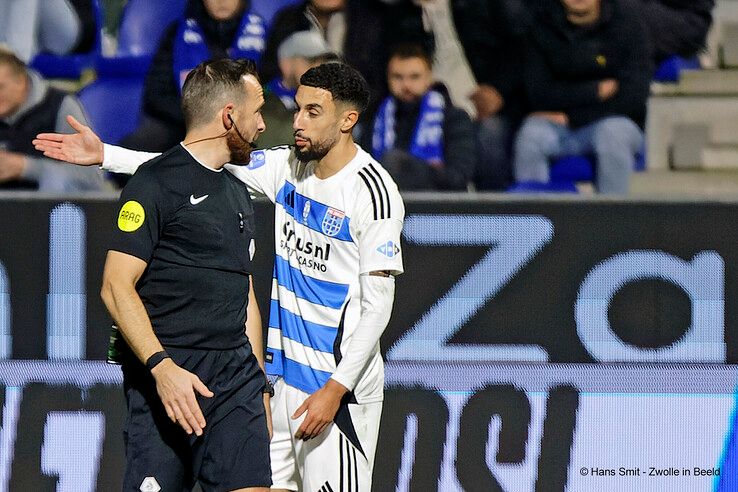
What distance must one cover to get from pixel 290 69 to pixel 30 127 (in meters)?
1.35

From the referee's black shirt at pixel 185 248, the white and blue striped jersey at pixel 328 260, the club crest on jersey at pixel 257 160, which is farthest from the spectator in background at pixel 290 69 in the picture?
the referee's black shirt at pixel 185 248

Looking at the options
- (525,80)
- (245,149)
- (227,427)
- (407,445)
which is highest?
(525,80)

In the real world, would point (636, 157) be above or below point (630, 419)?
above

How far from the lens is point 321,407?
149 inches

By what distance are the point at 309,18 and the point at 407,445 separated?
98.0 inches

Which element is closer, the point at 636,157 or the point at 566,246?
the point at 566,246

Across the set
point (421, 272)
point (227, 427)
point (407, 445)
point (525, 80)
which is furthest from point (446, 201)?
point (227, 427)

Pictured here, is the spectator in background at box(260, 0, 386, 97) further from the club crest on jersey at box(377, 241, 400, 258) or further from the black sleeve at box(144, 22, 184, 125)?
the club crest on jersey at box(377, 241, 400, 258)

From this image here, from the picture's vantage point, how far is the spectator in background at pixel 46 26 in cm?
644

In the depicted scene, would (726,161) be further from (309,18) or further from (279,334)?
(279,334)

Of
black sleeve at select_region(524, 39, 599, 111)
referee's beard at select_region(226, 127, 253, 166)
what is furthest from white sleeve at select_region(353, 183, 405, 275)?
black sleeve at select_region(524, 39, 599, 111)

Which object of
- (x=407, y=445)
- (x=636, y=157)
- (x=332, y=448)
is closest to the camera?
(x=332, y=448)

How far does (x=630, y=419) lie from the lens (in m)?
5.12

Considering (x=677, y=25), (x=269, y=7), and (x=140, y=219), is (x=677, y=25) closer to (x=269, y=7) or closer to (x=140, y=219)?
(x=269, y=7)
